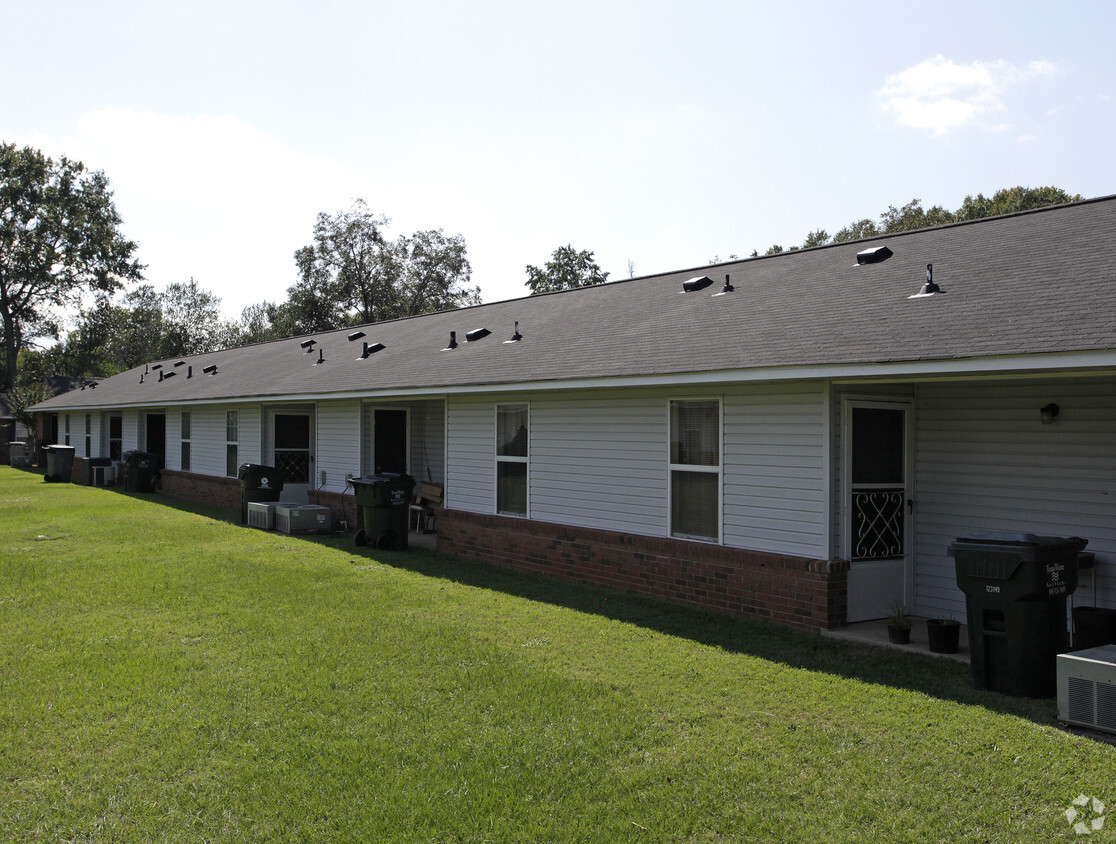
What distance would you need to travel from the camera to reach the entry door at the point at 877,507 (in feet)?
27.0

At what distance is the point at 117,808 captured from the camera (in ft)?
14.2

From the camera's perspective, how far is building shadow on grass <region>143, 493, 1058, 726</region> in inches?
242

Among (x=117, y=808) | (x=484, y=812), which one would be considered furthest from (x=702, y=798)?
(x=117, y=808)

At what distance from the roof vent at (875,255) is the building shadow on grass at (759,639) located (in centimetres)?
488

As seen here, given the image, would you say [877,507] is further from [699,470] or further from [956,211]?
[956,211]

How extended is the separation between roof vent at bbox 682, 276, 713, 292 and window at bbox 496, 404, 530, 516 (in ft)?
10.8

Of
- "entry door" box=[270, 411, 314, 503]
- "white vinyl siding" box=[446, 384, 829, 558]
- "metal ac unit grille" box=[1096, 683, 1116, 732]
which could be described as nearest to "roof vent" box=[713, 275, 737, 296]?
"white vinyl siding" box=[446, 384, 829, 558]

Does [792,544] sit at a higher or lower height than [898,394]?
lower

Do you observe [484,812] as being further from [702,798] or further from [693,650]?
[693,650]

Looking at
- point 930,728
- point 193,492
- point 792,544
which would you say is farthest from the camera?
point 193,492

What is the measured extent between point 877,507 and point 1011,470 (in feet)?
4.02

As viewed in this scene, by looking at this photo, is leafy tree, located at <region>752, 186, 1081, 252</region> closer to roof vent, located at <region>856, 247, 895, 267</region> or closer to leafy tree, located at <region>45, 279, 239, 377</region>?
roof vent, located at <region>856, 247, 895, 267</region>

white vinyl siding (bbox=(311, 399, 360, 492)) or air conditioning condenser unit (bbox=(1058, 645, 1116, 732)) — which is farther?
white vinyl siding (bbox=(311, 399, 360, 492))

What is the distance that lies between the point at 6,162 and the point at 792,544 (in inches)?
2431
